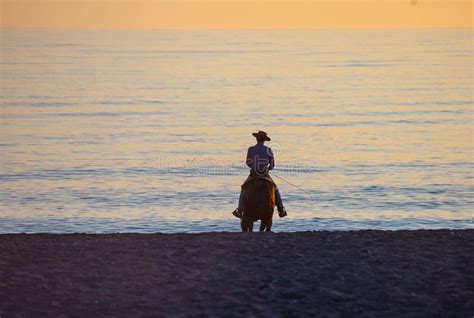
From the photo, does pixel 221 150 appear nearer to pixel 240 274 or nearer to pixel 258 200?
pixel 258 200

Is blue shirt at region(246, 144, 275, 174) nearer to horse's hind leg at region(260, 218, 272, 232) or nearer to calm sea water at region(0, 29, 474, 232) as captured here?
horse's hind leg at region(260, 218, 272, 232)

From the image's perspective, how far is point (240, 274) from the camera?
13.6 meters

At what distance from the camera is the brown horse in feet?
63.1

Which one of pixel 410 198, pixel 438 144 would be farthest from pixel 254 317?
pixel 438 144

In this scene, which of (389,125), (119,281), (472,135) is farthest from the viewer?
(389,125)

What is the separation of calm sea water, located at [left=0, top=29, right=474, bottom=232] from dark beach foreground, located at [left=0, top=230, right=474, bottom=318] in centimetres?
1240

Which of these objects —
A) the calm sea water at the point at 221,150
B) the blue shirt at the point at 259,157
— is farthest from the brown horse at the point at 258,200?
the calm sea water at the point at 221,150

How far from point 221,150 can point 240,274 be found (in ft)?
128

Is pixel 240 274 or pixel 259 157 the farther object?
pixel 259 157

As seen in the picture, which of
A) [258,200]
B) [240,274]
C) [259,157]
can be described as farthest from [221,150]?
[240,274]

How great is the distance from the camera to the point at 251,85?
114 m

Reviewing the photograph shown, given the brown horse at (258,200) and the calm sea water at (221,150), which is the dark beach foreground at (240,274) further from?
the calm sea water at (221,150)

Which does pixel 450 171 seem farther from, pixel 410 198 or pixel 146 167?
pixel 146 167

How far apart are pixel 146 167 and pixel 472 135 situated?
1010 inches
